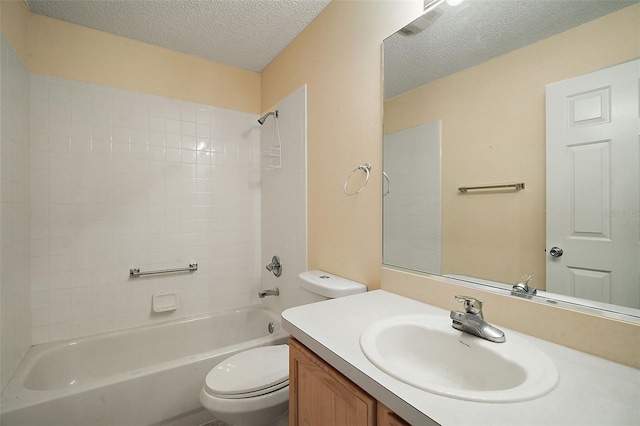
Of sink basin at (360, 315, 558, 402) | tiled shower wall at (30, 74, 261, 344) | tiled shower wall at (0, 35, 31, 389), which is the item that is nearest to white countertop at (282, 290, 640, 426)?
sink basin at (360, 315, 558, 402)

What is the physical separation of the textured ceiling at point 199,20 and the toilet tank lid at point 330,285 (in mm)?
1592

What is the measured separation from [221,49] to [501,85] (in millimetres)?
1987

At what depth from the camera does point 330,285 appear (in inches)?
55.1

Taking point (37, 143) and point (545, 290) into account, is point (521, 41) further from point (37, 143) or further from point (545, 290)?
point (37, 143)

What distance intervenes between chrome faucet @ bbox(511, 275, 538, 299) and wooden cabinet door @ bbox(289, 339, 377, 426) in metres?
0.56

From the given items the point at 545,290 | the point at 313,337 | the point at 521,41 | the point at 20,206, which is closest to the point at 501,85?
the point at 521,41

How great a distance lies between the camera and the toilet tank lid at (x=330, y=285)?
134 cm

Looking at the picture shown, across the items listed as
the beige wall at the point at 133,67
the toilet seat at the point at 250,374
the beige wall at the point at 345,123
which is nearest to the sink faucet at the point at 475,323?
the beige wall at the point at 345,123

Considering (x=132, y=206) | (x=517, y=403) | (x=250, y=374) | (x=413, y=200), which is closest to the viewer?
(x=517, y=403)

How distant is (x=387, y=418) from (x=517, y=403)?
250 millimetres

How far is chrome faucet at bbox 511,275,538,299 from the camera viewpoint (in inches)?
32.8

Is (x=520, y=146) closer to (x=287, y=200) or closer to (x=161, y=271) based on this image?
(x=287, y=200)

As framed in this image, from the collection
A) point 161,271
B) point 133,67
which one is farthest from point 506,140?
point 133,67

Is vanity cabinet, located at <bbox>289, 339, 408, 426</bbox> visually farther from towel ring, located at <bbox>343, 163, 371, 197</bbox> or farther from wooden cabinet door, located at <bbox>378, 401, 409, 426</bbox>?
towel ring, located at <bbox>343, 163, 371, 197</bbox>
